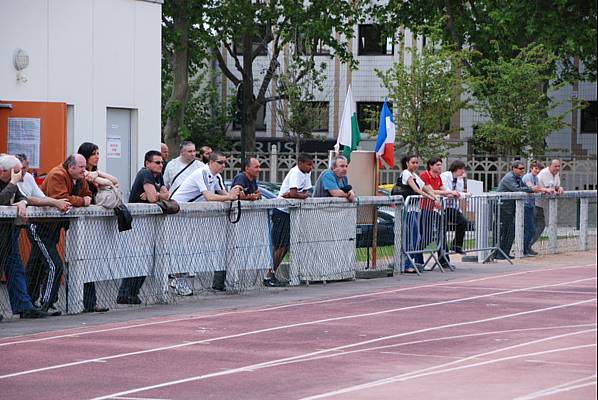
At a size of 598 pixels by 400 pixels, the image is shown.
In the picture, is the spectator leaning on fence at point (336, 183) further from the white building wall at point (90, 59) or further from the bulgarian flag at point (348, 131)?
the white building wall at point (90, 59)

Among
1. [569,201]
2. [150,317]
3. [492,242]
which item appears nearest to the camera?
[150,317]

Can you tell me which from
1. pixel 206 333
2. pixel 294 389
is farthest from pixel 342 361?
pixel 206 333

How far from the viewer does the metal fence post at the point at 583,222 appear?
2738 centimetres

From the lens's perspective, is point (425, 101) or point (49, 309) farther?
point (425, 101)

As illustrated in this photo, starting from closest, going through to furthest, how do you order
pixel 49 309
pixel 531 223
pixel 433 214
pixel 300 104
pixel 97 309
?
pixel 49 309, pixel 97 309, pixel 433 214, pixel 531 223, pixel 300 104

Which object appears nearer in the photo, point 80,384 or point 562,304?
point 80,384

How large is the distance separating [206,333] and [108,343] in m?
1.16

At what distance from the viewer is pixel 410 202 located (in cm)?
2120

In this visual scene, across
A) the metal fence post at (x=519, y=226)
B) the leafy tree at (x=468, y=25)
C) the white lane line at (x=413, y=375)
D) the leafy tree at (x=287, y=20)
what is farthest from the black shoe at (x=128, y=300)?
the leafy tree at (x=287, y=20)

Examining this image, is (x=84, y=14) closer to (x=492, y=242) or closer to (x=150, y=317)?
(x=150, y=317)

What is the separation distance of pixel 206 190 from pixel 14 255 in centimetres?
368

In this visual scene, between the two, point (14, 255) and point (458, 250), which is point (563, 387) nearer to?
point (14, 255)

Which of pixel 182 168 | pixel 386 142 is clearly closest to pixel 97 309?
pixel 182 168

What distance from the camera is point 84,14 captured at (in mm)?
19953
